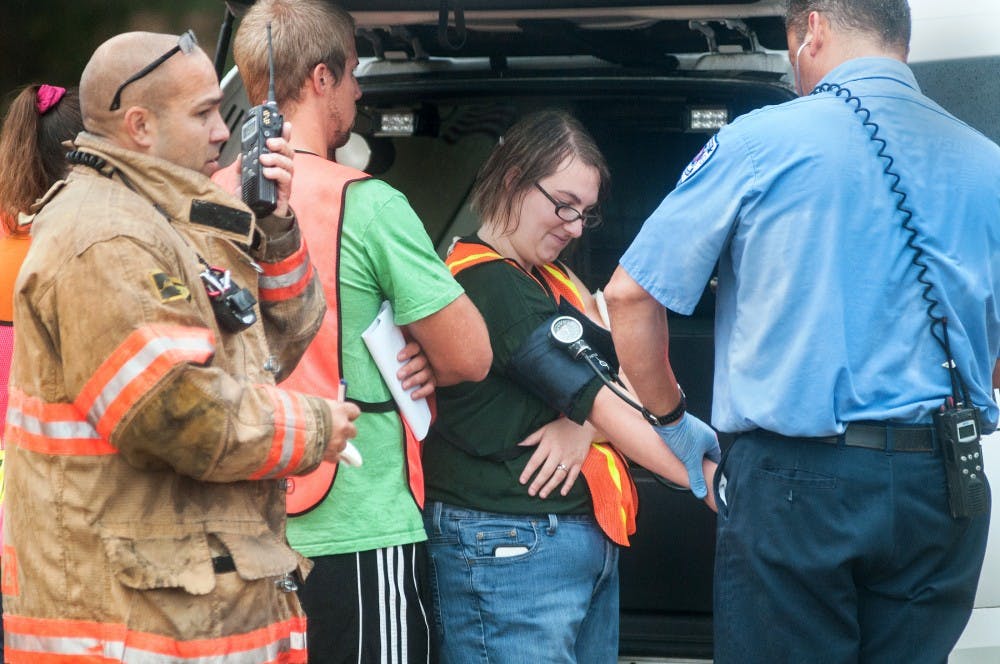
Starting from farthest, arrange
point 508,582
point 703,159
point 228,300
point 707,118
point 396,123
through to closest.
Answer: point 396,123 < point 707,118 < point 508,582 < point 703,159 < point 228,300

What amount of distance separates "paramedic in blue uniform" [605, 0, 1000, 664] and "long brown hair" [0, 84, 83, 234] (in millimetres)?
1166

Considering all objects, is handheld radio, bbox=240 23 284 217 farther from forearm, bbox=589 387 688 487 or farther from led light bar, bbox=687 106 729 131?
led light bar, bbox=687 106 729 131

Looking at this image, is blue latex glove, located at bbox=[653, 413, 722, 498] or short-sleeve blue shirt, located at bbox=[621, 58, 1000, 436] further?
blue latex glove, located at bbox=[653, 413, 722, 498]

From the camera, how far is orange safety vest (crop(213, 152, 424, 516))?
237cm

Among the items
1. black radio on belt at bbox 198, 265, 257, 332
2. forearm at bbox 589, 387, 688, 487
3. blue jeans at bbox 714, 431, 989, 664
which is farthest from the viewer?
forearm at bbox 589, 387, 688, 487

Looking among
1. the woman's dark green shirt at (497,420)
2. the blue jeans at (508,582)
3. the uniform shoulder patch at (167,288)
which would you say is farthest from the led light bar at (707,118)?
the uniform shoulder patch at (167,288)

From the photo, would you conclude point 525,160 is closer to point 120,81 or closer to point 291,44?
point 291,44

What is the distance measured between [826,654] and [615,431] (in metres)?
0.60

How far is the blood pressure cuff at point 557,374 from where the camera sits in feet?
8.48

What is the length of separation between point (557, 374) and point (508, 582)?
1.32 feet

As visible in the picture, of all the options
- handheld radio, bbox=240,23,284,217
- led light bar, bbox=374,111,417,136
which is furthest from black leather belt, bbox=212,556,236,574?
led light bar, bbox=374,111,417,136

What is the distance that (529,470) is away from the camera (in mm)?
2592

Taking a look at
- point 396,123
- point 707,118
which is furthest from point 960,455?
point 396,123

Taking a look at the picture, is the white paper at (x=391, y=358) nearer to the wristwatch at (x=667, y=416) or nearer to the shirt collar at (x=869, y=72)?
the wristwatch at (x=667, y=416)
